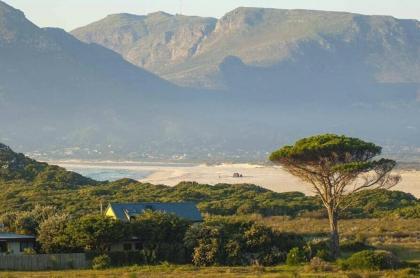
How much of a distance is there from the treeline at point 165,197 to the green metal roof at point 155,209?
823 cm

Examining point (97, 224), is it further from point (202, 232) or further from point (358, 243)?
point (358, 243)

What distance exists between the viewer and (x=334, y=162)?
177 ft

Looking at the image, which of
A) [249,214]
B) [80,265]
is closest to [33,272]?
[80,265]

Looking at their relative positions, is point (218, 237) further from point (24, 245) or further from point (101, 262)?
point (24, 245)

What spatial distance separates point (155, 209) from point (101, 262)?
896cm

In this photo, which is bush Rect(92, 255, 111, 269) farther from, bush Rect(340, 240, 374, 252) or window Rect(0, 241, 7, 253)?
bush Rect(340, 240, 374, 252)

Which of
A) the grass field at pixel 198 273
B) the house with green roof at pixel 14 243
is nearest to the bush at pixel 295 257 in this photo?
the grass field at pixel 198 273

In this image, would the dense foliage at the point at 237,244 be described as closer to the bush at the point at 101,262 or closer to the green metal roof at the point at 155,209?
the bush at the point at 101,262

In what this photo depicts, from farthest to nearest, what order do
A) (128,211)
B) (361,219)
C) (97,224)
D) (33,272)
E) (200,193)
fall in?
(200,193) → (361,219) → (128,211) → (97,224) → (33,272)

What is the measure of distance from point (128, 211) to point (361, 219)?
19.8 metres

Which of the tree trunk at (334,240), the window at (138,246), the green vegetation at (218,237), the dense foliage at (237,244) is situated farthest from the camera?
the window at (138,246)

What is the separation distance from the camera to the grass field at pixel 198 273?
46.1 metres

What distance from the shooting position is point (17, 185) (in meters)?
93.1

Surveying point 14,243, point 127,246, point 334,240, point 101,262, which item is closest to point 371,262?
point 334,240
